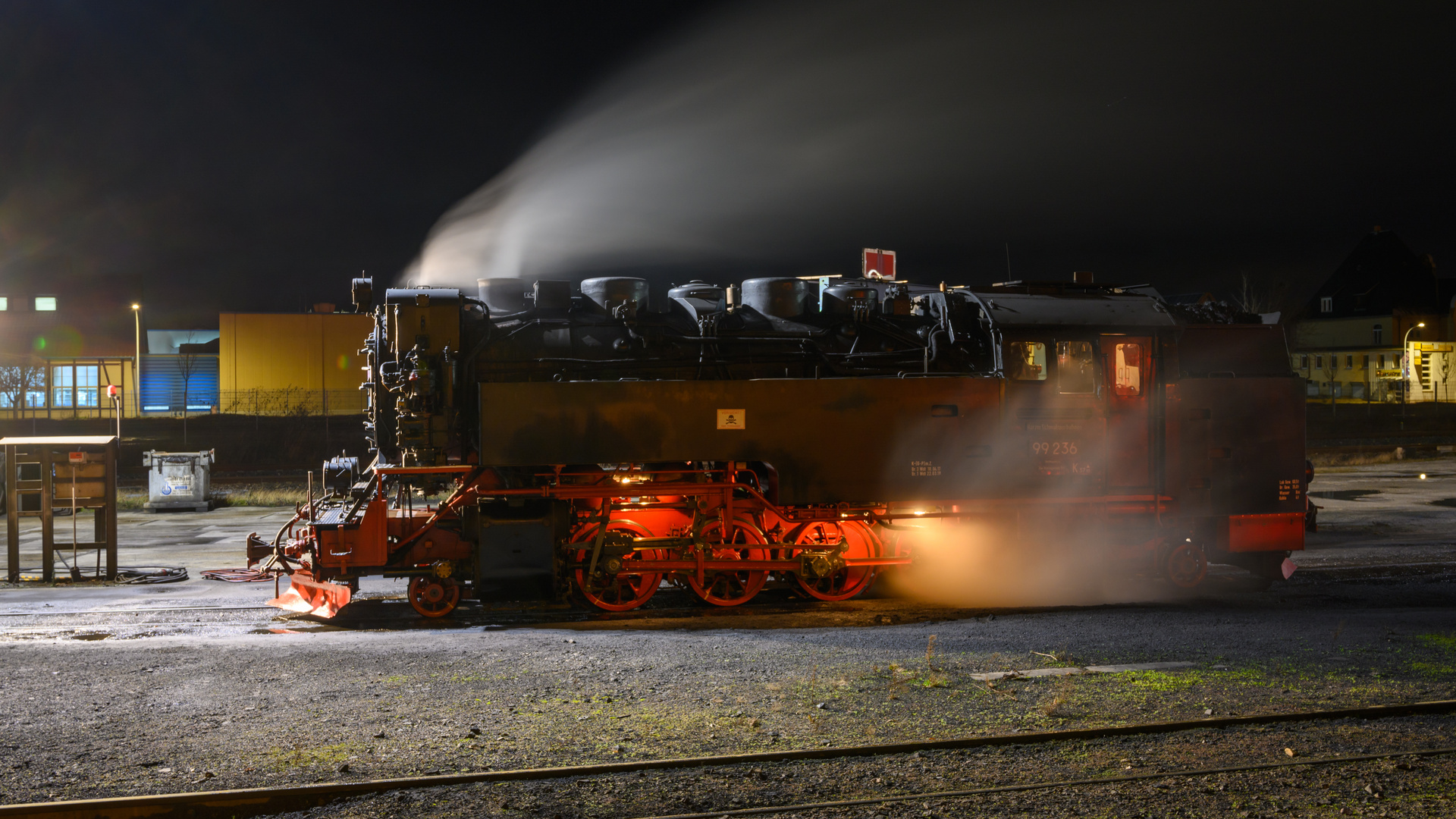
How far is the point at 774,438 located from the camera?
28.8 feet

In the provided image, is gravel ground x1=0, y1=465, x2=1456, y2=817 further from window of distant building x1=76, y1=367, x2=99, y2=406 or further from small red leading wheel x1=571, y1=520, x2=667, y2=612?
window of distant building x1=76, y1=367, x2=99, y2=406

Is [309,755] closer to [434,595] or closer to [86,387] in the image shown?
[434,595]

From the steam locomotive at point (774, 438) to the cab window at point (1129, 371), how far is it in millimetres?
17

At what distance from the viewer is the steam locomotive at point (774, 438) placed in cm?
854

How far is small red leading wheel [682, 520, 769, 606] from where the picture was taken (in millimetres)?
8820

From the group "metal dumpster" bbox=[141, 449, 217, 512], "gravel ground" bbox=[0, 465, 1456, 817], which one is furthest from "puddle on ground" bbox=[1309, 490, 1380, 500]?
"metal dumpster" bbox=[141, 449, 217, 512]

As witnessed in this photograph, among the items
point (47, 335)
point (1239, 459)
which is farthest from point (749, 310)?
point (47, 335)

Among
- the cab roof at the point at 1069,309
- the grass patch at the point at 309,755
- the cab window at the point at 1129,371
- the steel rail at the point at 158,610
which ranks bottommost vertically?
the grass patch at the point at 309,755

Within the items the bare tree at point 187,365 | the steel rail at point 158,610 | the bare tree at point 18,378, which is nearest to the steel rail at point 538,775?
the steel rail at point 158,610

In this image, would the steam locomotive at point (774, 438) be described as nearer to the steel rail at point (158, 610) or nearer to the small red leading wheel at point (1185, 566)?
the small red leading wheel at point (1185, 566)

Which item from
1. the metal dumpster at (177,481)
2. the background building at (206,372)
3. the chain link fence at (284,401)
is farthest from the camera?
the background building at (206,372)

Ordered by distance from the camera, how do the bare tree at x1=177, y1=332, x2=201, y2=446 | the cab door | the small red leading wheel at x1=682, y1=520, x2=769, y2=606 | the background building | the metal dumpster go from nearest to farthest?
the small red leading wheel at x1=682, y1=520, x2=769, y2=606, the cab door, the metal dumpster, the background building, the bare tree at x1=177, y1=332, x2=201, y2=446

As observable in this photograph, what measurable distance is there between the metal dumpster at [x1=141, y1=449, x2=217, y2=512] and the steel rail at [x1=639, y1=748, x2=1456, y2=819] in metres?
16.7

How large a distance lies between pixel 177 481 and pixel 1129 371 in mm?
16702
